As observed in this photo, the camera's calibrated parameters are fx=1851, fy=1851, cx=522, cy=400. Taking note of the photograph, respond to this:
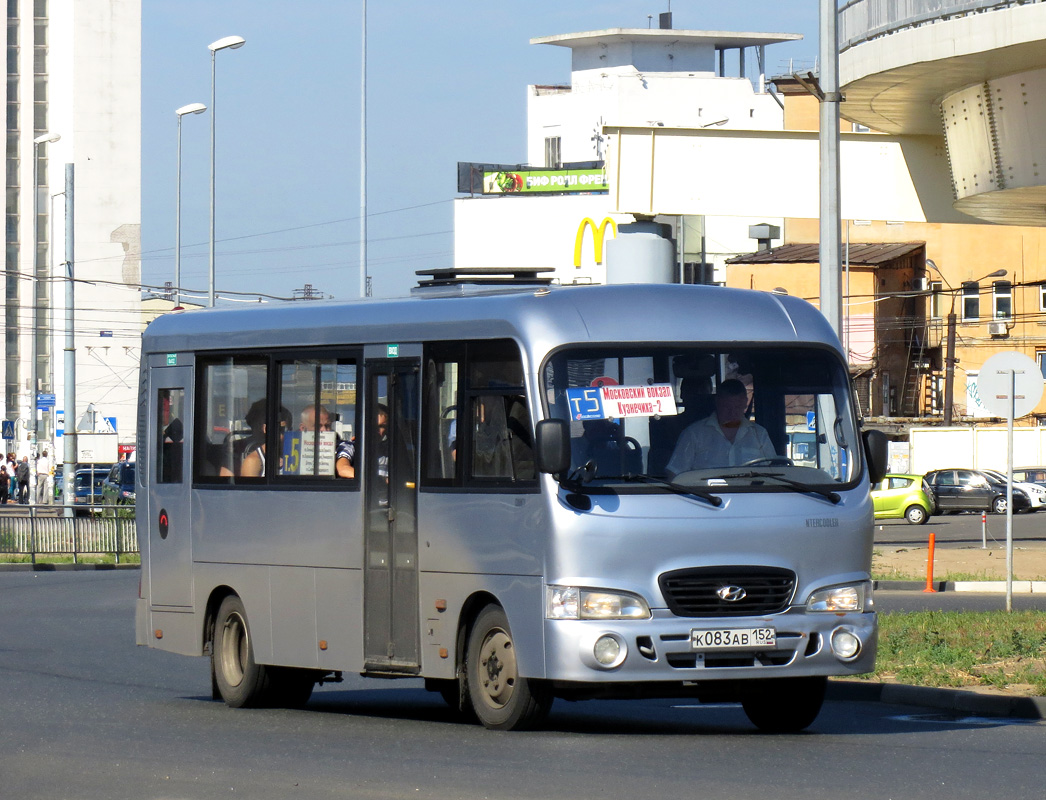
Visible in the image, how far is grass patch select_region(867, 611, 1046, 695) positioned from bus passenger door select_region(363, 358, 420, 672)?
3.94 m

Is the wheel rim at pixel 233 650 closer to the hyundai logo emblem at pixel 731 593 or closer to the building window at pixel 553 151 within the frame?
the hyundai logo emblem at pixel 731 593

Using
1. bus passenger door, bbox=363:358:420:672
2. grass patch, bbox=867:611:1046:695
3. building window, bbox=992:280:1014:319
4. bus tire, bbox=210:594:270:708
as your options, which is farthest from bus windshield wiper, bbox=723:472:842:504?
building window, bbox=992:280:1014:319

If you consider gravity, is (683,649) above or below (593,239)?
below

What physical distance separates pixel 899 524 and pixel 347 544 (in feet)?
135

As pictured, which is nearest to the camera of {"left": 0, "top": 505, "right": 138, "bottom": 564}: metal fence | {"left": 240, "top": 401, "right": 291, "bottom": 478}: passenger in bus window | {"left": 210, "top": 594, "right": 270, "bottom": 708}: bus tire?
{"left": 240, "top": 401, "right": 291, "bottom": 478}: passenger in bus window

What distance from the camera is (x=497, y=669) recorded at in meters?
10.6

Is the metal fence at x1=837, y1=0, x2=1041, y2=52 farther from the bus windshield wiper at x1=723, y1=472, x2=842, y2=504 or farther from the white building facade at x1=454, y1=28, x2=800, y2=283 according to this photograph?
the white building facade at x1=454, y1=28, x2=800, y2=283

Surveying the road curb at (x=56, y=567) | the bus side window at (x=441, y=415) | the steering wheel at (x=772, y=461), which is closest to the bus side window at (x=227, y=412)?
the bus side window at (x=441, y=415)

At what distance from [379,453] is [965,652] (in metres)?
5.11

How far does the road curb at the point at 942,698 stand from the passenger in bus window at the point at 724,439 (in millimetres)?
2627

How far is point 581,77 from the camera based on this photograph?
349 ft

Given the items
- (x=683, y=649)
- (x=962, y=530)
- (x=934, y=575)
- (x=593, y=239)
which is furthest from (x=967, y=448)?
(x=683, y=649)

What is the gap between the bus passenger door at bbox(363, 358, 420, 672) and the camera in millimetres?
11234

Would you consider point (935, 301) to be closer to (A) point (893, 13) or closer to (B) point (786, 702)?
(A) point (893, 13)
